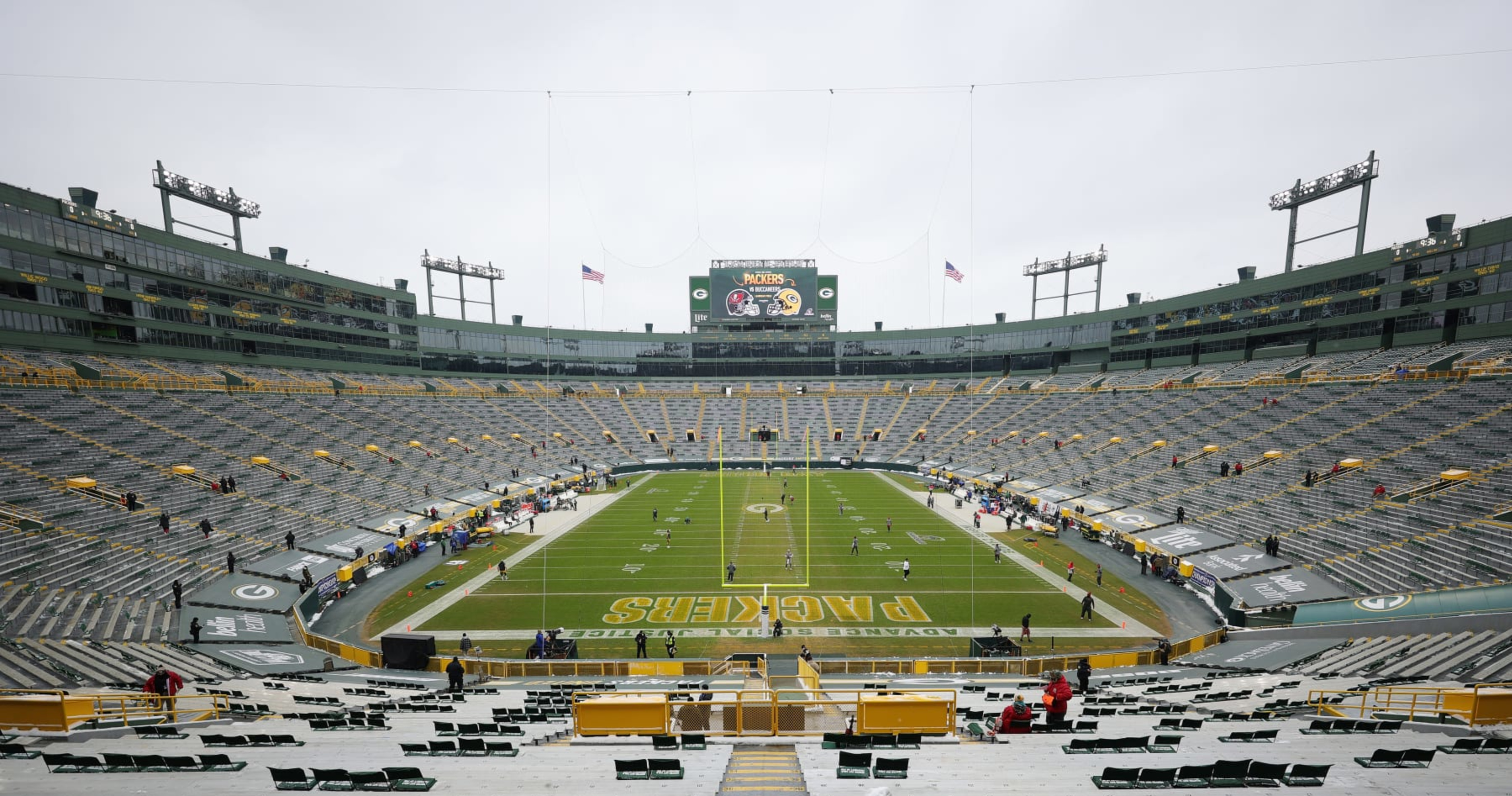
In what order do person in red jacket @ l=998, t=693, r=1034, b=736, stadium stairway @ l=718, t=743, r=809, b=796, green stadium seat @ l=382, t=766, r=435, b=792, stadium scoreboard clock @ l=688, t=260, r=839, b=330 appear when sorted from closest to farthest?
green stadium seat @ l=382, t=766, r=435, b=792, stadium stairway @ l=718, t=743, r=809, b=796, person in red jacket @ l=998, t=693, r=1034, b=736, stadium scoreboard clock @ l=688, t=260, r=839, b=330

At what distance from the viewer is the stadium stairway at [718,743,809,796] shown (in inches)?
253

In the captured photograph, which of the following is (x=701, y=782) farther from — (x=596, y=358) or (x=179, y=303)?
(x=596, y=358)

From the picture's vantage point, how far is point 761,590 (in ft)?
77.6

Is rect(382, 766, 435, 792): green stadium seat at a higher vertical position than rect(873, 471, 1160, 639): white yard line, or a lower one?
Result: higher

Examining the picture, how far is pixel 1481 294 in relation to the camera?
34781 millimetres

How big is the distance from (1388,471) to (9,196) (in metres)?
79.5

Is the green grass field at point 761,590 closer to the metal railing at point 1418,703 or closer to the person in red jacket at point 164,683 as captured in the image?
the metal railing at point 1418,703

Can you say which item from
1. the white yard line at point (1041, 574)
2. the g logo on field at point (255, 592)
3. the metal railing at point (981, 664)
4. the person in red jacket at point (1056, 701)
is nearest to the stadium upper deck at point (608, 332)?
the g logo on field at point (255, 592)

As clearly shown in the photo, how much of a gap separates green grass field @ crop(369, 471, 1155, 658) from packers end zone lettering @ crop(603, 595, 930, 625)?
0.22ft

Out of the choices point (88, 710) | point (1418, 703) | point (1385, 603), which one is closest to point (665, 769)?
point (88, 710)

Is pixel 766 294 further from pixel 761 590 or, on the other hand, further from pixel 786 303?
pixel 761 590

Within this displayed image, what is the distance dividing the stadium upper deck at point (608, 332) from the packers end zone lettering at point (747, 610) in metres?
29.3

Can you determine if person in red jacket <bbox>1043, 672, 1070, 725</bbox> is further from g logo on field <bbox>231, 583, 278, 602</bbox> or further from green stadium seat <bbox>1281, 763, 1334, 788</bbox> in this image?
g logo on field <bbox>231, 583, 278, 602</bbox>

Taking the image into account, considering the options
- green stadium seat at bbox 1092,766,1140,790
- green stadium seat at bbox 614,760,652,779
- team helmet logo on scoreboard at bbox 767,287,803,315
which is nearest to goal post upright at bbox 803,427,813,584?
A: green stadium seat at bbox 614,760,652,779
